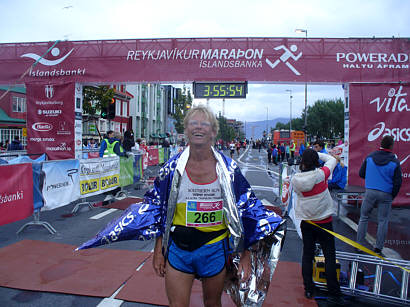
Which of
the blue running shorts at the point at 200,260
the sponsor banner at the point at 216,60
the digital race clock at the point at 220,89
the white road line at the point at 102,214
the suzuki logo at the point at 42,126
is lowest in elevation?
the white road line at the point at 102,214

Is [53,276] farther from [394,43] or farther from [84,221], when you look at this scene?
[394,43]

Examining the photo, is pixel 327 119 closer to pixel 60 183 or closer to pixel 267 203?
pixel 267 203

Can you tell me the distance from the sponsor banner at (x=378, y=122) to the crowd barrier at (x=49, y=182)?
7.01m

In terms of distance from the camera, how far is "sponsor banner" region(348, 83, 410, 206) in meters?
9.68

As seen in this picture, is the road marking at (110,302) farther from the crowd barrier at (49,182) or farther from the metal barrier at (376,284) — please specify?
the crowd barrier at (49,182)

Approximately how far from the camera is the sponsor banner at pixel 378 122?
9.68 m

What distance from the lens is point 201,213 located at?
2.47 m

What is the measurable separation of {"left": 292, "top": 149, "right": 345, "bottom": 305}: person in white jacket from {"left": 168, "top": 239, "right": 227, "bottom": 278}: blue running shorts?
1944mm

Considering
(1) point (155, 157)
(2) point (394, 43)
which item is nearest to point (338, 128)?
(1) point (155, 157)

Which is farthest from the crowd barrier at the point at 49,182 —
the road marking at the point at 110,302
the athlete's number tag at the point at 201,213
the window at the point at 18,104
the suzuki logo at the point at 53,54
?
the window at the point at 18,104

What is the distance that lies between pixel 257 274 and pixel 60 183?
6231 mm

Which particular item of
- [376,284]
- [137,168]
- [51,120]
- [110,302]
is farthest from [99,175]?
[376,284]

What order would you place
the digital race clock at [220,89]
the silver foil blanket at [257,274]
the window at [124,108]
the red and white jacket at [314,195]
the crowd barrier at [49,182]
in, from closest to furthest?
the silver foil blanket at [257,274]
the red and white jacket at [314,195]
the crowd barrier at [49,182]
the digital race clock at [220,89]
the window at [124,108]

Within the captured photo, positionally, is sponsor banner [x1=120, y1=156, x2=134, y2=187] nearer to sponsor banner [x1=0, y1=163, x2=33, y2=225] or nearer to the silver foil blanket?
sponsor banner [x1=0, y1=163, x2=33, y2=225]
